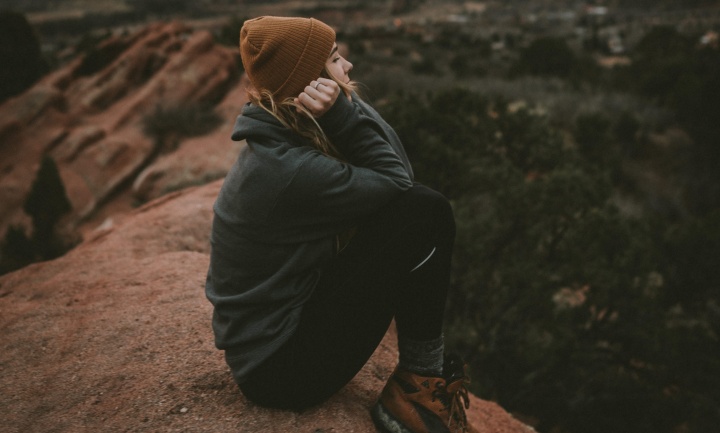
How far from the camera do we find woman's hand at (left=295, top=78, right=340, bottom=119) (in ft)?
5.75

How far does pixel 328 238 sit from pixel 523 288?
3.98 m

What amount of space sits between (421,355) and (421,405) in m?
0.19

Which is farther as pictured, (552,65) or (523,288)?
(552,65)

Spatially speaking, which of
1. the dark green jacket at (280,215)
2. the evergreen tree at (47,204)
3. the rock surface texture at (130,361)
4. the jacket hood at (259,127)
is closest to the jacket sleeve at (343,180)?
the dark green jacket at (280,215)

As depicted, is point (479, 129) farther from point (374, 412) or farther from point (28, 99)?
point (28, 99)

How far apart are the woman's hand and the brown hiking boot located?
1072 mm

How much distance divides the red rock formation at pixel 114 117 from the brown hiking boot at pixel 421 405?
311 inches

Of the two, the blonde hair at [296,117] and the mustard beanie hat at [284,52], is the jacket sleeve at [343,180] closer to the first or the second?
the blonde hair at [296,117]

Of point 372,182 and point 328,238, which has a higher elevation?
point 372,182

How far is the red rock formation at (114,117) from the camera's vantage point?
Answer: 10.6m

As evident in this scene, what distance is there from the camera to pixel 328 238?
1747 millimetres

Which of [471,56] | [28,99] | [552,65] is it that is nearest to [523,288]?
[28,99]

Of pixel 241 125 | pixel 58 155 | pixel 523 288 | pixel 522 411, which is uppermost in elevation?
pixel 241 125

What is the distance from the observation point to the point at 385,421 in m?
1.93
